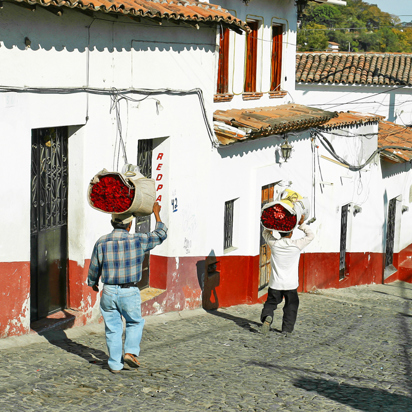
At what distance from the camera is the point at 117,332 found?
222 inches

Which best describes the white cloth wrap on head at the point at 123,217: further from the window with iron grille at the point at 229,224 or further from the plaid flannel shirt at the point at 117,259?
the window with iron grille at the point at 229,224

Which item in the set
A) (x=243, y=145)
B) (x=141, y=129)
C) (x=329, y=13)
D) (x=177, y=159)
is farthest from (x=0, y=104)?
(x=329, y=13)

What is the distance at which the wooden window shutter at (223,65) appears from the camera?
11375 millimetres

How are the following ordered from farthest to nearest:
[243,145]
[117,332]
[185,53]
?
[243,145]
[185,53]
[117,332]

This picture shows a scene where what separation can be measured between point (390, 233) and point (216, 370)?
15191 millimetres

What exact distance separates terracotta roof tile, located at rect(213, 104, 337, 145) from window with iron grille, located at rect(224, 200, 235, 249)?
4.08 feet

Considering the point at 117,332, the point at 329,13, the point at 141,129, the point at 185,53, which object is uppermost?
the point at 329,13

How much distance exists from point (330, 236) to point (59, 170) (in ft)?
30.1

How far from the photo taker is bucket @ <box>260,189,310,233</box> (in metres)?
7.63

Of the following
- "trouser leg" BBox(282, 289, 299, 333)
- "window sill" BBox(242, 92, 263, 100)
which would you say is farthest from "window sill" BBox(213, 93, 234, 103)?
"trouser leg" BBox(282, 289, 299, 333)

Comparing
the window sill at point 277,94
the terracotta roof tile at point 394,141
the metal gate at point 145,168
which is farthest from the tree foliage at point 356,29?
Answer: the metal gate at point 145,168

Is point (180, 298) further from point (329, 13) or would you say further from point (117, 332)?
point (329, 13)

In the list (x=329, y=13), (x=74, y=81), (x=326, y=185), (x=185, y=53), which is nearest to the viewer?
(x=74, y=81)

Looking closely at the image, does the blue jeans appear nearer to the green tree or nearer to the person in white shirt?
the person in white shirt
